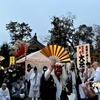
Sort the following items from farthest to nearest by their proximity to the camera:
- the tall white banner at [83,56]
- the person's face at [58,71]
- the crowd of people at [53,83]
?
the tall white banner at [83,56], the person's face at [58,71], the crowd of people at [53,83]

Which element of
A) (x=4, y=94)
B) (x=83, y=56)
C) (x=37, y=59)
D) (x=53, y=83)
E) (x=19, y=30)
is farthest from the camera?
(x=19, y=30)

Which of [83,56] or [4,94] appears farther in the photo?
[83,56]

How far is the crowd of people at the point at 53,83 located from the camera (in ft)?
18.6

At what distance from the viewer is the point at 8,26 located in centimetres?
6931

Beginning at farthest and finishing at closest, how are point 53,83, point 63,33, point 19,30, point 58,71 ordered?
point 19,30 < point 63,33 < point 58,71 < point 53,83

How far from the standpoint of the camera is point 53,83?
5777 mm

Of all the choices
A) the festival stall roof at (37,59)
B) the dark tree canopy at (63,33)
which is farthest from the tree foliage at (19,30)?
the festival stall roof at (37,59)

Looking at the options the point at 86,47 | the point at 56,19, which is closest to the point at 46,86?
the point at 86,47

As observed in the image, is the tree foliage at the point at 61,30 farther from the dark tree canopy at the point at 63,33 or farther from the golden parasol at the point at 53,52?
the golden parasol at the point at 53,52

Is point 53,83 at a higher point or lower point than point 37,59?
lower

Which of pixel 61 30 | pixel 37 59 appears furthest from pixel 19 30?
pixel 37 59

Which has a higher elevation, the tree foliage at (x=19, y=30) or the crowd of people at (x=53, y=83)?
the tree foliage at (x=19, y=30)

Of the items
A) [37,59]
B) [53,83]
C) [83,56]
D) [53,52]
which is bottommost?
[53,83]

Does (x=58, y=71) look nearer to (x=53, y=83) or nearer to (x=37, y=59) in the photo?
(x=53, y=83)
